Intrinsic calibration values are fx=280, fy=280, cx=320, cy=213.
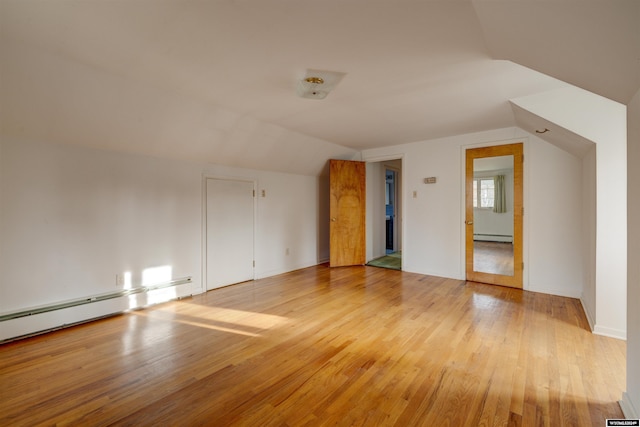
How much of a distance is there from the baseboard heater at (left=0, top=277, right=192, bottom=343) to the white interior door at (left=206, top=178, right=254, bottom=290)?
56 centimetres

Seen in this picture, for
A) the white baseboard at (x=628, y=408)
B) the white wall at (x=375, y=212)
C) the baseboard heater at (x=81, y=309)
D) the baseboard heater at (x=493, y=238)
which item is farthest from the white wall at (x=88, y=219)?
the white baseboard at (x=628, y=408)

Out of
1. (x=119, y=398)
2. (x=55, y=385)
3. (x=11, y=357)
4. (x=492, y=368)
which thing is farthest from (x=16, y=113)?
(x=492, y=368)

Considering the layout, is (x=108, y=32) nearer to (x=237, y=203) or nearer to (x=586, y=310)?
(x=237, y=203)

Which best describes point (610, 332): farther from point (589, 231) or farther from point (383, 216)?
point (383, 216)

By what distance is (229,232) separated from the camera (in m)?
4.37

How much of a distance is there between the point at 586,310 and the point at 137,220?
17.2ft

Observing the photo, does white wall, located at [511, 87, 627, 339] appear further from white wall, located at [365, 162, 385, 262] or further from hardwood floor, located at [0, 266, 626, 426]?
white wall, located at [365, 162, 385, 262]

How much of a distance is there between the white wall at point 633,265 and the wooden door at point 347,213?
4.22 metres

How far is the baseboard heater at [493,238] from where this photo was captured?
4168mm

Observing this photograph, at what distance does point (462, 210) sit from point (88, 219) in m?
4.99

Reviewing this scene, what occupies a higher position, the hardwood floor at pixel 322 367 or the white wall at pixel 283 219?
the white wall at pixel 283 219

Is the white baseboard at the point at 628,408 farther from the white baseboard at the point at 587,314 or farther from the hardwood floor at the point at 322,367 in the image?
the white baseboard at the point at 587,314

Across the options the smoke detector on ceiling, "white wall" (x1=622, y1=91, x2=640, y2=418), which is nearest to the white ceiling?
the smoke detector on ceiling

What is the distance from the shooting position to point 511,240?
412 centimetres
